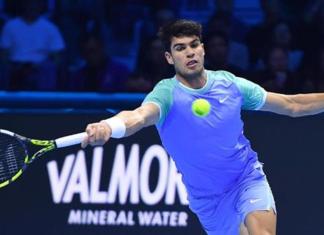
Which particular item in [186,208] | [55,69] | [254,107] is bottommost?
[186,208]

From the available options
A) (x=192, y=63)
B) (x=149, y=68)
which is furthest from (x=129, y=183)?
(x=192, y=63)

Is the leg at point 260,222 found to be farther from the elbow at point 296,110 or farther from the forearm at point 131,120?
the forearm at point 131,120

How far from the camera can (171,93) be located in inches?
239

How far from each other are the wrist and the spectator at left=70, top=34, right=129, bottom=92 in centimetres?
408

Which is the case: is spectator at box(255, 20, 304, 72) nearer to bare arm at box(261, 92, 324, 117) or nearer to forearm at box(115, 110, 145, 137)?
bare arm at box(261, 92, 324, 117)

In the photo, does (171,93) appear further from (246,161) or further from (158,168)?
(158,168)

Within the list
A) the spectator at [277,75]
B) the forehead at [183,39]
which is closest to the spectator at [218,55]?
the spectator at [277,75]

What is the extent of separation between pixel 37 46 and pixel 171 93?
439 centimetres

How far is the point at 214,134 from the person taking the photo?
20.2ft

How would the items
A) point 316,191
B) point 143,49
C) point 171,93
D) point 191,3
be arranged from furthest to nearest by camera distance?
1. point 191,3
2. point 143,49
3. point 316,191
4. point 171,93

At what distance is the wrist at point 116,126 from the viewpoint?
17.0ft

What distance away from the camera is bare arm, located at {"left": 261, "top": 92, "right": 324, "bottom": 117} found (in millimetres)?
6461

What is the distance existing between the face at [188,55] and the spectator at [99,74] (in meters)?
3.29

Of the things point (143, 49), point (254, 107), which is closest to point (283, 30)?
point (143, 49)
